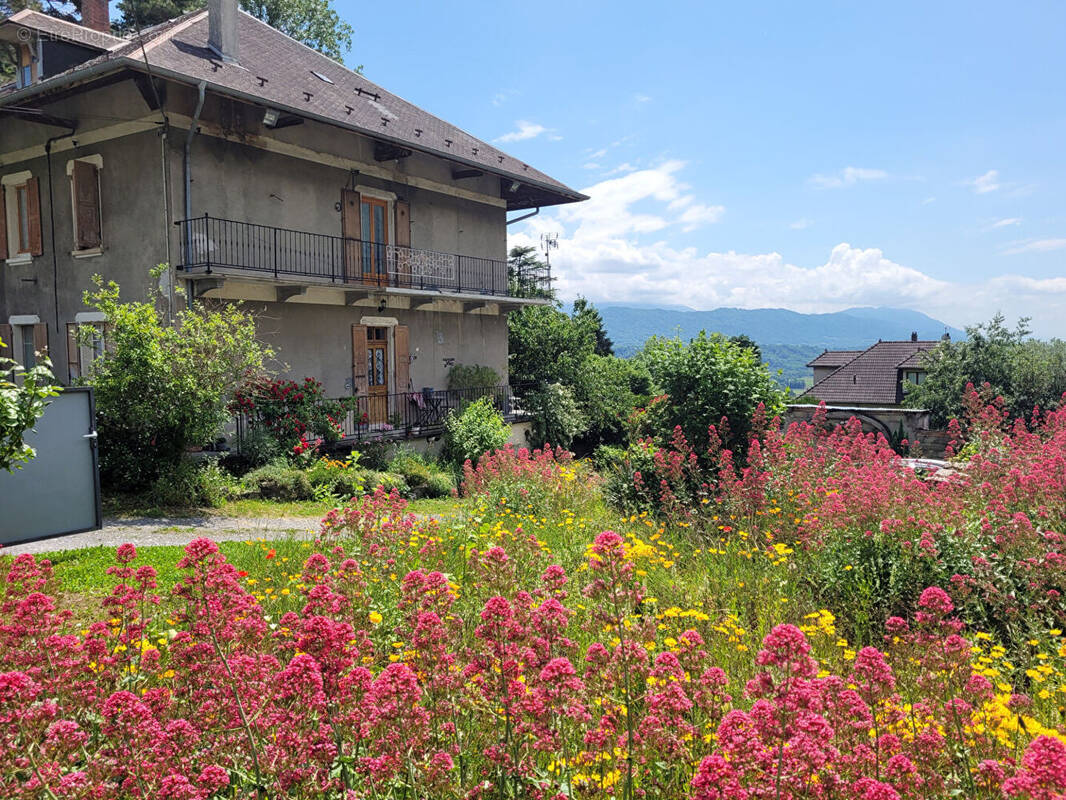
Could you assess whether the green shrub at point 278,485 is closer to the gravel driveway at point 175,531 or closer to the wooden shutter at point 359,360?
the gravel driveway at point 175,531

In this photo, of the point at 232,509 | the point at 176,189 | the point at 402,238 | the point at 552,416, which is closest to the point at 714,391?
the point at 232,509

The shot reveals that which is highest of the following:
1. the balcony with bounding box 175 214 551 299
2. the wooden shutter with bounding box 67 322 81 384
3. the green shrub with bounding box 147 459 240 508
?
the balcony with bounding box 175 214 551 299

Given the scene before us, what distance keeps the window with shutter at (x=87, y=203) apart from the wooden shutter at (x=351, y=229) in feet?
16.5

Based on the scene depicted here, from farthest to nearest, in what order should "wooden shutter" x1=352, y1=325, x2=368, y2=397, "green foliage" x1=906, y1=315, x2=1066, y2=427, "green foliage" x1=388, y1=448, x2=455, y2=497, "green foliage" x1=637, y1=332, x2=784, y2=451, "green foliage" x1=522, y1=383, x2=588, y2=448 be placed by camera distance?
"green foliage" x1=906, y1=315, x2=1066, y2=427, "green foliage" x1=522, y1=383, x2=588, y2=448, "wooden shutter" x1=352, y1=325, x2=368, y2=397, "green foliage" x1=388, y1=448, x2=455, y2=497, "green foliage" x1=637, y1=332, x2=784, y2=451

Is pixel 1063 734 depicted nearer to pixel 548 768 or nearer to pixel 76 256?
pixel 548 768

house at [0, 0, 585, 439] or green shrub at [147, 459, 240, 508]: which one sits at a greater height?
house at [0, 0, 585, 439]

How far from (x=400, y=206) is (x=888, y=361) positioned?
40257 millimetres

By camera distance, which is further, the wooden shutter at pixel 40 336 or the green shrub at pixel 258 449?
the wooden shutter at pixel 40 336

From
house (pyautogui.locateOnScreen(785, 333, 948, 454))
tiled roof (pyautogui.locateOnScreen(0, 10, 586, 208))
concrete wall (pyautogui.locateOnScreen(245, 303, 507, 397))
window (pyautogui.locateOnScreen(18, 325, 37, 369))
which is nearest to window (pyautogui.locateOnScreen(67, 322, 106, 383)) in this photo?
window (pyautogui.locateOnScreen(18, 325, 37, 369))

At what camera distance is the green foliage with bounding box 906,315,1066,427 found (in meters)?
27.4

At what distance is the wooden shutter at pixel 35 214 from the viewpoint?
15219 mm

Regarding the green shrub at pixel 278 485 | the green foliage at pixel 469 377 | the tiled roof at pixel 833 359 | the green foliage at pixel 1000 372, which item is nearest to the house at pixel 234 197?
the green foliage at pixel 469 377

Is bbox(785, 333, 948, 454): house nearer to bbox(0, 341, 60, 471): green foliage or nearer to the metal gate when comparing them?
the metal gate

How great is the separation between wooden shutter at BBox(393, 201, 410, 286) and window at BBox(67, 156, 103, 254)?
6727mm
